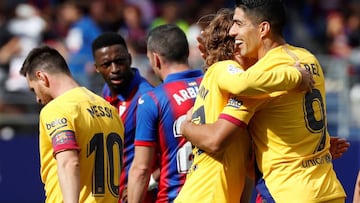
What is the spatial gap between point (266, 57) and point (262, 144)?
21.3 inches

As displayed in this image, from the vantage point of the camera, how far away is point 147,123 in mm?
7238

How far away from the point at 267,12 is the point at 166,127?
1576 millimetres

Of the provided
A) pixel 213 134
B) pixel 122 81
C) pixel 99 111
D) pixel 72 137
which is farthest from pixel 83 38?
pixel 213 134

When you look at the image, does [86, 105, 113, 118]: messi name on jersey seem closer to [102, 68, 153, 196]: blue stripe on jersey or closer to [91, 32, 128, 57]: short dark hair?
[102, 68, 153, 196]: blue stripe on jersey

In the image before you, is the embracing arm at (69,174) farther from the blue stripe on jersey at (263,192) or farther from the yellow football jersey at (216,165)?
the blue stripe on jersey at (263,192)

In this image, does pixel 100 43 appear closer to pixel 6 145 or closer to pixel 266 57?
pixel 266 57

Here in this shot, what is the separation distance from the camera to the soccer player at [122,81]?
8.21m

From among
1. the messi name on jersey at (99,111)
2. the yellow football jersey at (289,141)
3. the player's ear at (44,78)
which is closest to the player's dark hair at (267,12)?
the yellow football jersey at (289,141)

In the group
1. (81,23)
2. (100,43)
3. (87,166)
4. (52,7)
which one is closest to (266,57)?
(87,166)

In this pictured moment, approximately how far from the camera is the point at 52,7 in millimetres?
17391

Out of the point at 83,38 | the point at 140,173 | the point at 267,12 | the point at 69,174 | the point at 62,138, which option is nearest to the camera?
the point at 267,12

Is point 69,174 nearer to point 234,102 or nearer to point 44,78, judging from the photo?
point 44,78

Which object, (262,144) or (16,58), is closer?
(262,144)

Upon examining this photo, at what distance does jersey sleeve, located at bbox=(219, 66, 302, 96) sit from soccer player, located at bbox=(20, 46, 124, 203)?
4.13ft
